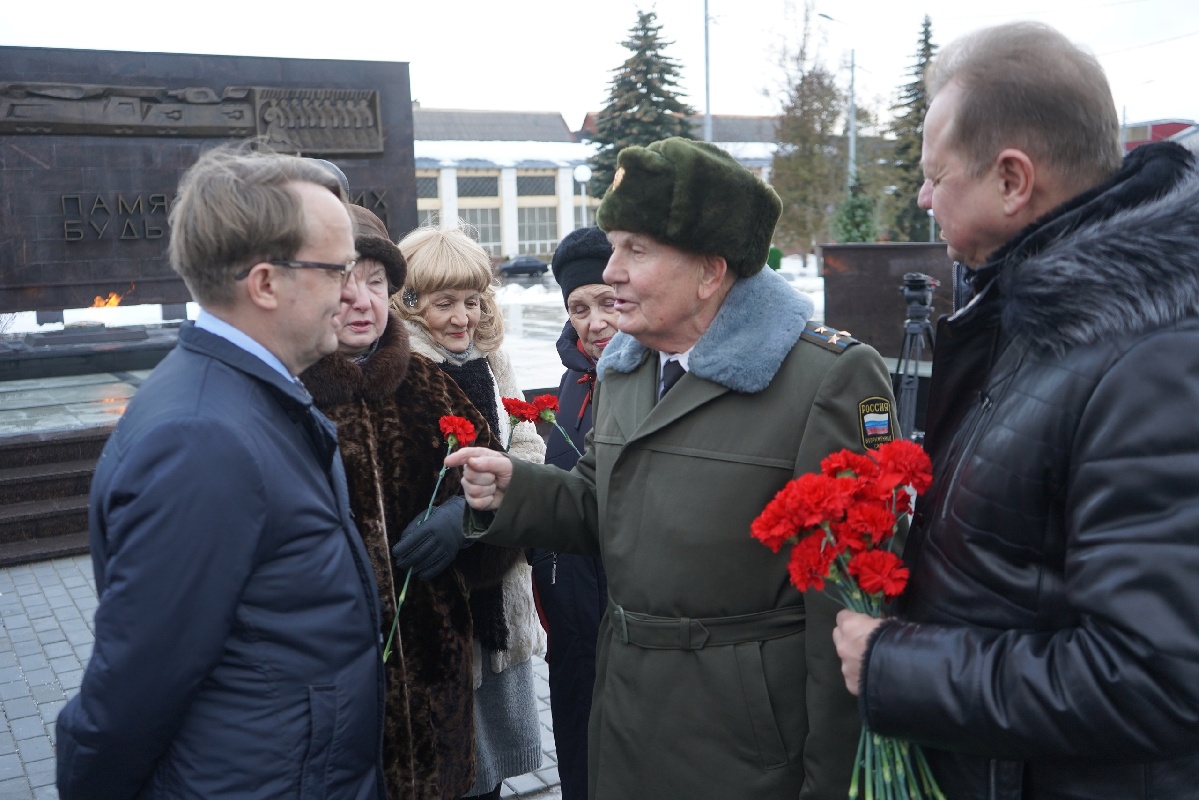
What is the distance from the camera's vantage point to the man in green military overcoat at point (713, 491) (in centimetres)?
201

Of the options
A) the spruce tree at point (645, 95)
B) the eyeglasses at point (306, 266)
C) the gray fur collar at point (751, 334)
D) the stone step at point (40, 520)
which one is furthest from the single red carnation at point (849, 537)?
the spruce tree at point (645, 95)

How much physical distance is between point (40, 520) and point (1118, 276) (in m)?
7.75

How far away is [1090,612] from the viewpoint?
4.27 feet

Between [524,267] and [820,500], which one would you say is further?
[524,267]

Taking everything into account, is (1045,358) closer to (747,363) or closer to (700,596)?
(747,363)

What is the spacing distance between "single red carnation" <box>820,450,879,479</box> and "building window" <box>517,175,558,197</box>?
57.5 meters

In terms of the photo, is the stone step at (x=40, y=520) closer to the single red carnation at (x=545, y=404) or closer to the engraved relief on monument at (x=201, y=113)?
the engraved relief on monument at (x=201, y=113)

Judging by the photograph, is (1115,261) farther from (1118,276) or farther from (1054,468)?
(1054,468)

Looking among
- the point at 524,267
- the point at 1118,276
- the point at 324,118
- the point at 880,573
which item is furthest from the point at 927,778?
the point at 524,267

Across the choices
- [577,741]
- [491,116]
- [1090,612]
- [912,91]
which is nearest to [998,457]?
[1090,612]

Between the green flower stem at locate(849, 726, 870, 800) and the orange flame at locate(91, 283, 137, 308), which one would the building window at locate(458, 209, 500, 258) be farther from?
the green flower stem at locate(849, 726, 870, 800)

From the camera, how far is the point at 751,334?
85.0 inches

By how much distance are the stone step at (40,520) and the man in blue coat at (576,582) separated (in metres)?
5.39

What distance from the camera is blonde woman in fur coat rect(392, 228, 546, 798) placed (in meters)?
3.17
